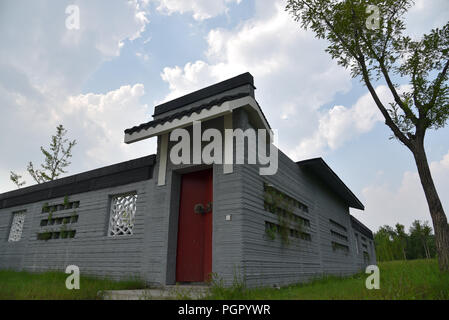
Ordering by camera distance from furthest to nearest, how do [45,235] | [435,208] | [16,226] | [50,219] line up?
1. [16,226]
2. [50,219]
3. [45,235]
4. [435,208]

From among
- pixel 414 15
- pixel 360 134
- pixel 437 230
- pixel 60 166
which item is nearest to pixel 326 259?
pixel 437 230

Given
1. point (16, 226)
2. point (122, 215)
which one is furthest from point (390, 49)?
point (16, 226)

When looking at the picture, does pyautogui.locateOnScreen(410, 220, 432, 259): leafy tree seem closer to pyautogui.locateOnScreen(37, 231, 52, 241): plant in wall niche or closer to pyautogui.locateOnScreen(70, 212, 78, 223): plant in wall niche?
pyautogui.locateOnScreen(70, 212, 78, 223): plant in wall niche

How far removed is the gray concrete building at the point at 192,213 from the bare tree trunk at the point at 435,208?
2.74 meters

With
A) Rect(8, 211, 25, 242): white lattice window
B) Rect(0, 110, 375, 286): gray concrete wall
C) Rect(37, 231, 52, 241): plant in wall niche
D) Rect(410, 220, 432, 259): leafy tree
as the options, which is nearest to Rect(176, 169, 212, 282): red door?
Rect(0, 110, 375, 286): gray concrete wall

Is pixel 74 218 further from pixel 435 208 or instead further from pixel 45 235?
pixel 435 208

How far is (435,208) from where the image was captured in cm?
617

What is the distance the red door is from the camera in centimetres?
545

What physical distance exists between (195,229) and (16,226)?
823cm

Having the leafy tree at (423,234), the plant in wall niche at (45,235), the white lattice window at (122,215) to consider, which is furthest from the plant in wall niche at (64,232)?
the leafy tree at (423,234)

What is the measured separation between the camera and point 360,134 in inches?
440

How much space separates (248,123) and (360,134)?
757 centimetres

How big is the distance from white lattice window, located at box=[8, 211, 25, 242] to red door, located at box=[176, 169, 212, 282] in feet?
24.3
